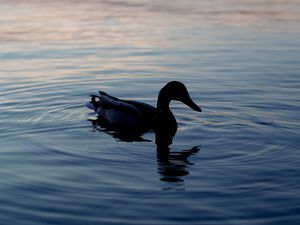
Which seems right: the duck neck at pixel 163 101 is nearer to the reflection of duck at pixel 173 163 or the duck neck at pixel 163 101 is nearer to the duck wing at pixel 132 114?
the duck wing at pixel 132 114

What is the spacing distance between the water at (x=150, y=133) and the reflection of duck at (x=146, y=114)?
10.2 inches

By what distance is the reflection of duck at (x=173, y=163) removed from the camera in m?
8.30

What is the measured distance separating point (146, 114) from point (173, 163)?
8.43 feet

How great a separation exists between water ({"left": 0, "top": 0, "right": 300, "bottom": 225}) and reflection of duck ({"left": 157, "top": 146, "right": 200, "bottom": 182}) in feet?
0.09

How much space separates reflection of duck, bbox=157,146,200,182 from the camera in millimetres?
8302

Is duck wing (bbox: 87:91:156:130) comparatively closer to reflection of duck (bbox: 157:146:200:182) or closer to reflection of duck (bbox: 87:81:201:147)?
reflection of duck (bbox: 87:81:201:147)

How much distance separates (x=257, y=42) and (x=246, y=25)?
114 inches

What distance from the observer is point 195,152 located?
9.38 m

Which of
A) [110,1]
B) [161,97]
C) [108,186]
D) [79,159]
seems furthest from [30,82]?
[110,1]

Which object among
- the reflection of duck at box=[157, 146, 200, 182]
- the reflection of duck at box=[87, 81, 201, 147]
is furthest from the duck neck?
the reflection of duck at box=[157, 146, 200, 182]

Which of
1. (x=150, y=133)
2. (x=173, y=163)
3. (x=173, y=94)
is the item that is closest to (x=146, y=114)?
(x=150, y=133)

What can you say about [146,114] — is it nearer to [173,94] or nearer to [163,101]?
[163,101]

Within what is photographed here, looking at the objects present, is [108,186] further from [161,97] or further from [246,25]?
[246,25]

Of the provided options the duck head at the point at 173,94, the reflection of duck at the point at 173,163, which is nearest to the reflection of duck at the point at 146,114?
the duck head at the point at 173,94
